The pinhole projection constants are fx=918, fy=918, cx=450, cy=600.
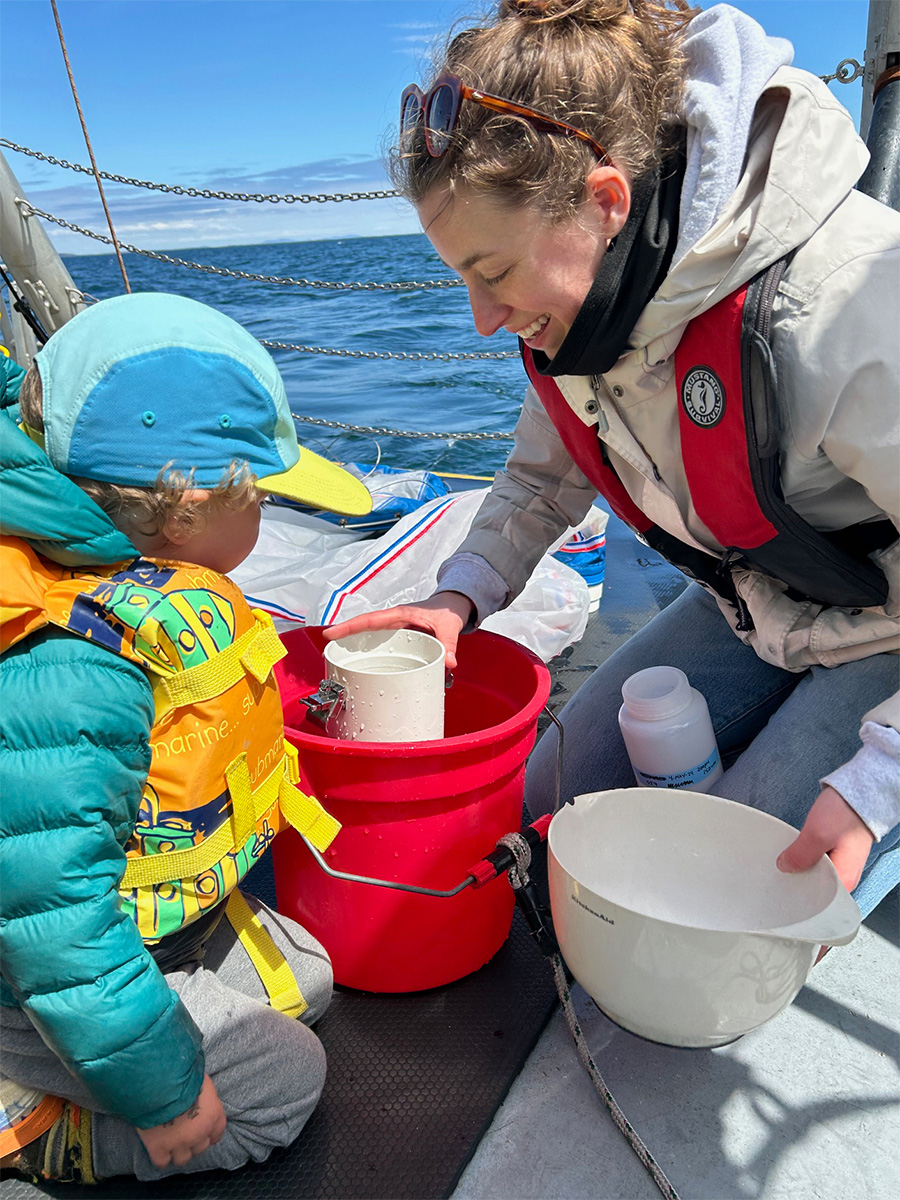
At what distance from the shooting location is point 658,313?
4.08 ft

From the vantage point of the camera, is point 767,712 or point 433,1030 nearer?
point 433,1030

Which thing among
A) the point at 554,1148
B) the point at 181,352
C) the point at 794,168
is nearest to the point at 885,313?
the point at 794,168

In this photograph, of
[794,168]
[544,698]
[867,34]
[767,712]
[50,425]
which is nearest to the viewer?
[50,425]

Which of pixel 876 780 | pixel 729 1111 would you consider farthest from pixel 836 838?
pixel 729 1111

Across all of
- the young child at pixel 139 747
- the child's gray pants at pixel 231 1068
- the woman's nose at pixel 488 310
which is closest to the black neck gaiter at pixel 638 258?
the woman's nose at pixel 488 310

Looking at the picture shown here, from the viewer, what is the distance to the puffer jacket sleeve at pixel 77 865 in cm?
99

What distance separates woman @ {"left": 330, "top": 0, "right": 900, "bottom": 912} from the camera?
116cm

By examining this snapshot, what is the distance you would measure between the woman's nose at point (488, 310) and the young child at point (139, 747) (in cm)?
32

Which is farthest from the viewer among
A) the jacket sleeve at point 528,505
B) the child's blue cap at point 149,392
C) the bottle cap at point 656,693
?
the jacket sleeve at point 528,505

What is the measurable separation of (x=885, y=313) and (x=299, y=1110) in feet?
4.26

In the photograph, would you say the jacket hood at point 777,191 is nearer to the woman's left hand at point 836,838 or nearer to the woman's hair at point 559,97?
the woman's hair at point 559,97

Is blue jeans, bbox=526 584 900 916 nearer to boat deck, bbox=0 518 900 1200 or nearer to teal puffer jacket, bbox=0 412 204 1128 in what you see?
boat deck, bbox=0 518 900 1200

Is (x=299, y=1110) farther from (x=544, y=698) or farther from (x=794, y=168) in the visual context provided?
(x=794, y=168)

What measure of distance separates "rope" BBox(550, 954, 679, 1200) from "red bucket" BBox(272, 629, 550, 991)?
0.19 meters
